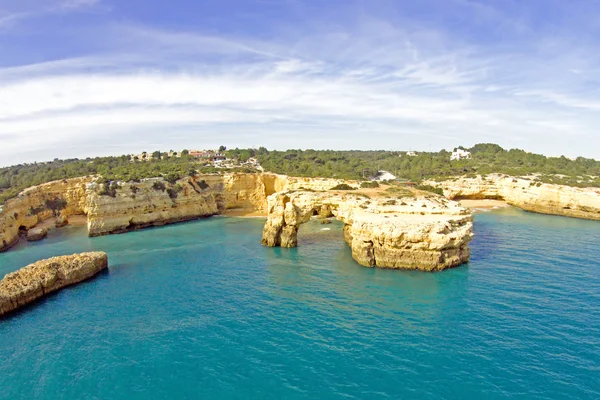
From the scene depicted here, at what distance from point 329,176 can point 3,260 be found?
135ft

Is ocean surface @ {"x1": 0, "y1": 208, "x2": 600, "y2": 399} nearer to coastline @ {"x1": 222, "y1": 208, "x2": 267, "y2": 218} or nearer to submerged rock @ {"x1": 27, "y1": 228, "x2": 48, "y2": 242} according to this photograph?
submerged rock @ {"x1": 27, "y1": 228, "x2": 48, "y2": 242}

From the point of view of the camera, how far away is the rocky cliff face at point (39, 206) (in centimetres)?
4319

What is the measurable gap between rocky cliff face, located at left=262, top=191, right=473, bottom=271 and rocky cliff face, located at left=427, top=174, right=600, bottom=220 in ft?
95.0

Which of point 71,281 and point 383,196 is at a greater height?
point 383,196

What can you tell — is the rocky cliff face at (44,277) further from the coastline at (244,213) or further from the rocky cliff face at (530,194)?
the rocky cliff face at (530,194)

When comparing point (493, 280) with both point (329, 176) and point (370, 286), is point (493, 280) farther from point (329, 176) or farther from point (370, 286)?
point (329, 176)

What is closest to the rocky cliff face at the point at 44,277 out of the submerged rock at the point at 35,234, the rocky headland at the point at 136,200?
the rocky headland at the point at 136,200

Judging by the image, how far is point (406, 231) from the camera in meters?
28.8

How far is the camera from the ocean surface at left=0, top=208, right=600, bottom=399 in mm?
15625

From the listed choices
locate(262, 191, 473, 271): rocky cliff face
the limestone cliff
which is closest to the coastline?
the limestone cliff

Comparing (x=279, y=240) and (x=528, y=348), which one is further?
(x=279, y=240)

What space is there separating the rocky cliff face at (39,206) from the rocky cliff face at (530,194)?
60470mm

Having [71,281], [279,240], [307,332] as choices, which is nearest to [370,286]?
[307,332]

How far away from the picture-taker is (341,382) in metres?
15.6
